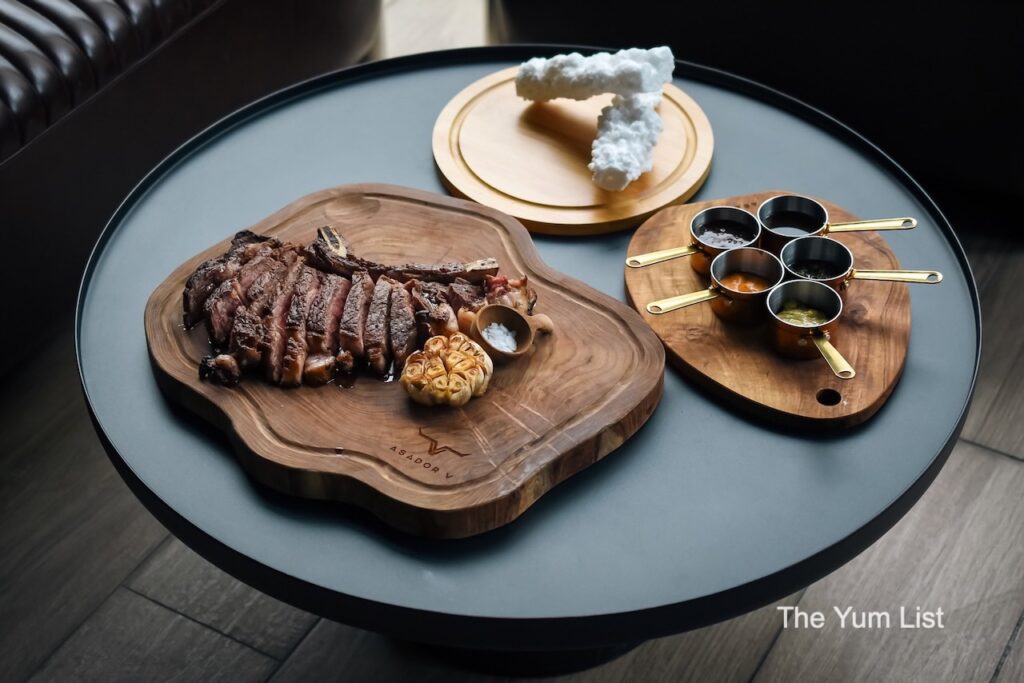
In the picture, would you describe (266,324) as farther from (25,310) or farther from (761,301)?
(25,310)

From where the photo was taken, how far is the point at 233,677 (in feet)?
6.89

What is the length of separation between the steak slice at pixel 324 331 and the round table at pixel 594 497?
0.18 meters

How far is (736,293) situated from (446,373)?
497 millimetres

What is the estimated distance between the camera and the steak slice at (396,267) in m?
1.80

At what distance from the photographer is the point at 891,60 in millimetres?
2910

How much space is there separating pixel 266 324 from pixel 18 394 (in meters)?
1.31

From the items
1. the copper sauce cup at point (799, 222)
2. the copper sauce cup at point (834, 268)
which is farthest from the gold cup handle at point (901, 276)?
the copper sauce cup at point (799, 222)

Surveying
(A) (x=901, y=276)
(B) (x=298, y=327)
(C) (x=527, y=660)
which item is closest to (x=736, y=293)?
(A) (x=901, y=276)

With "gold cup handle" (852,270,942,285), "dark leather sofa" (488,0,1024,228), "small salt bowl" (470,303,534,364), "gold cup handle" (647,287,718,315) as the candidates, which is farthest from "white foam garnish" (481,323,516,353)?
"dark leather sofa" (488,0,1024,228)

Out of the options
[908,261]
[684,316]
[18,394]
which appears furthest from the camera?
[18,394]

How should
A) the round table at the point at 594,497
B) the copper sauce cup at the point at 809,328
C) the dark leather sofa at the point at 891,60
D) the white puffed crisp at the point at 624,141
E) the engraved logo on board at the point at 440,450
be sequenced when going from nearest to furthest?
1. the round table at the point at 594,497
2. the engraved logo on board at the point at 440,450
3. the copper sauce cup at the point at 809,328
4. the white puffed crisp at the point at 624,141
5. the dark leather sofa at the point at 891,60

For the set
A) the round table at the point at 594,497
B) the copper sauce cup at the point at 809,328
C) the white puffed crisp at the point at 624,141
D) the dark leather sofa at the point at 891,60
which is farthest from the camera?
the dark leather sofa at the point at 891,60

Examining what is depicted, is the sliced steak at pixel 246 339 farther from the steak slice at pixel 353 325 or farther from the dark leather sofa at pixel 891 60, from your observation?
the dark leather sofa at pixel 891 60

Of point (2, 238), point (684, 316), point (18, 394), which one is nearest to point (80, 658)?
point (18, 394)
